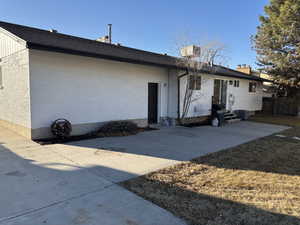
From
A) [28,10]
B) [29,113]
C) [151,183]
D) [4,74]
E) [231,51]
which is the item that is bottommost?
[151,183]

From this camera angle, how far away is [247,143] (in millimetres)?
6266

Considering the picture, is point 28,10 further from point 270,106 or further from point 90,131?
point 270,106

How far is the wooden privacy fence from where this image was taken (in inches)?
609

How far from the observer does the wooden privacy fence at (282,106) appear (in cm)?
1547

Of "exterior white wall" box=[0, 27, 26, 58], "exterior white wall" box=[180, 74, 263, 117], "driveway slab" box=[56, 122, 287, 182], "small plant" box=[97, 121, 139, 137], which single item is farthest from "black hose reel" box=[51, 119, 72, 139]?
"exterior white wall" box=[180, 74, 263, 117]

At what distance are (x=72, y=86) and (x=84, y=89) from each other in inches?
17.1

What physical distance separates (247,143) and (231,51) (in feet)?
18.4

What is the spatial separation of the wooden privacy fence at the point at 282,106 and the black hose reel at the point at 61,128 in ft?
57.0

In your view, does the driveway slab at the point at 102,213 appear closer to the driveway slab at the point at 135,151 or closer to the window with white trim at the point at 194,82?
the driveway slab at the point at 135,151

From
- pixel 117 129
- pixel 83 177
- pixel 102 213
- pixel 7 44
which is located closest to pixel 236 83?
pixel 117 129

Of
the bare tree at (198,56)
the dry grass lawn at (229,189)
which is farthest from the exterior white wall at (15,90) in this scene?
the bare tree at (198,56)

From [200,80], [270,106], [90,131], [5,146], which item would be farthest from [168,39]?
[270,106]

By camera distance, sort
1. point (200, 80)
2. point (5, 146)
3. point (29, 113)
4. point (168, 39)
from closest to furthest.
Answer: point (5, 146) < point (29, 113) < point (168, 39) < point (200, 80)

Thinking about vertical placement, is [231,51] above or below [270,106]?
above
